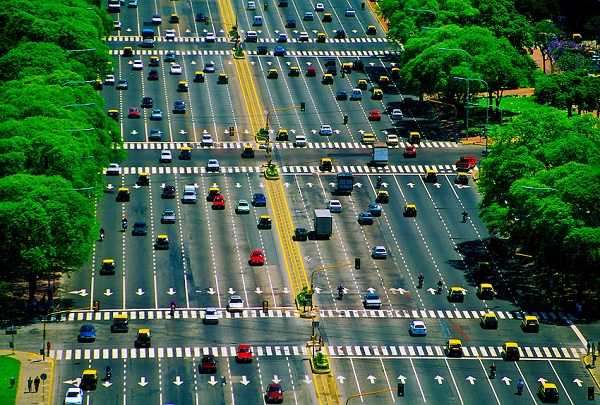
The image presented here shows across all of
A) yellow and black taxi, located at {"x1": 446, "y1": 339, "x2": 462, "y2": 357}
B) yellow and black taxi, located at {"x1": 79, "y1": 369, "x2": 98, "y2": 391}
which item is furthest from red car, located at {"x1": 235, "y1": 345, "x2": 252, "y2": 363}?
yellow and black taxi, located at {"x1": 446, "y1": 339, "x2": 462, "y2": 357}

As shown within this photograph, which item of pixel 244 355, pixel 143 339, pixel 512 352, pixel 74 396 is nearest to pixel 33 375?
pixel 74 396

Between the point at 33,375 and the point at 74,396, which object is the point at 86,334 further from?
the point at 74,396

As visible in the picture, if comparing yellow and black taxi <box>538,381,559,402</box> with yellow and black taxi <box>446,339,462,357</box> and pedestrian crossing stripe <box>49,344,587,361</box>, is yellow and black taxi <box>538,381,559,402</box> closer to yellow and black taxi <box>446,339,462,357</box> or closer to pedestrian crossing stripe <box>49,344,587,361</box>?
pedestrian crossing stripe <box>49,344,587,361</box>

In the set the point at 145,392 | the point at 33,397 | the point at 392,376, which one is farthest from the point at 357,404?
the point at 33,397

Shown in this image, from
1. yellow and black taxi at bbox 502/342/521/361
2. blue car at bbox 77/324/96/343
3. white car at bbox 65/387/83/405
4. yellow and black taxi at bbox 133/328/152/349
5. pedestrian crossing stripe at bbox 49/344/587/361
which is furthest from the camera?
blue car at bbox 77/324/96/343

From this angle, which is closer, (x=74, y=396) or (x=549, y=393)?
(x=74, y=396)
